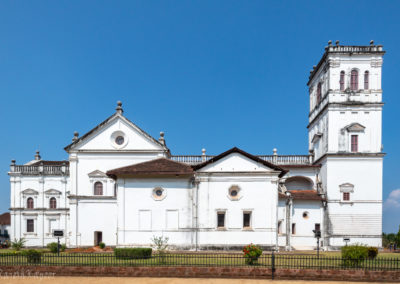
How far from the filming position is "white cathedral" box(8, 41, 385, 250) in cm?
2902

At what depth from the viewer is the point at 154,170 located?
29.5 meters

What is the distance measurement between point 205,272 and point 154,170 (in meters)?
12.0

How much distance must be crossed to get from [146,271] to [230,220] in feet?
36.2

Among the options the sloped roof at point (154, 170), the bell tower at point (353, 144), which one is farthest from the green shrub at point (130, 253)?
the bell tower at point (353, 144)

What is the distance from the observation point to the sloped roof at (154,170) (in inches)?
1144

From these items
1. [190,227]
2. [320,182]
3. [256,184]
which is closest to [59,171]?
[190,227]

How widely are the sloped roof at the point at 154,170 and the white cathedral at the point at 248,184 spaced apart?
0.28 feet

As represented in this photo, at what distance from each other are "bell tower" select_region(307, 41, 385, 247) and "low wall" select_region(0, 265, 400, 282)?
17992 mm

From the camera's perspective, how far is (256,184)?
29266 millimetres

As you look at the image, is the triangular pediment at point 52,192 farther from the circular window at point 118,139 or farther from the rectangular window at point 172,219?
the rectangular window at point 172,219

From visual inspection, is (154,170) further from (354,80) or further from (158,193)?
(354,80)

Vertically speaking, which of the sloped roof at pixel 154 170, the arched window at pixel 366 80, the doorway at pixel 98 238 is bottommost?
the doorway at pixel 98 238

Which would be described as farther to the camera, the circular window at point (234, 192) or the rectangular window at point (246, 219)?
the circular window at point (234, 192)

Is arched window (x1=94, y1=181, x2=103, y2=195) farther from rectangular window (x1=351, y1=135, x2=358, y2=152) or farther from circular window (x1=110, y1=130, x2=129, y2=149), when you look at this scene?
rectangular window (x1=351, y1=135, x2=358, y2=152)
